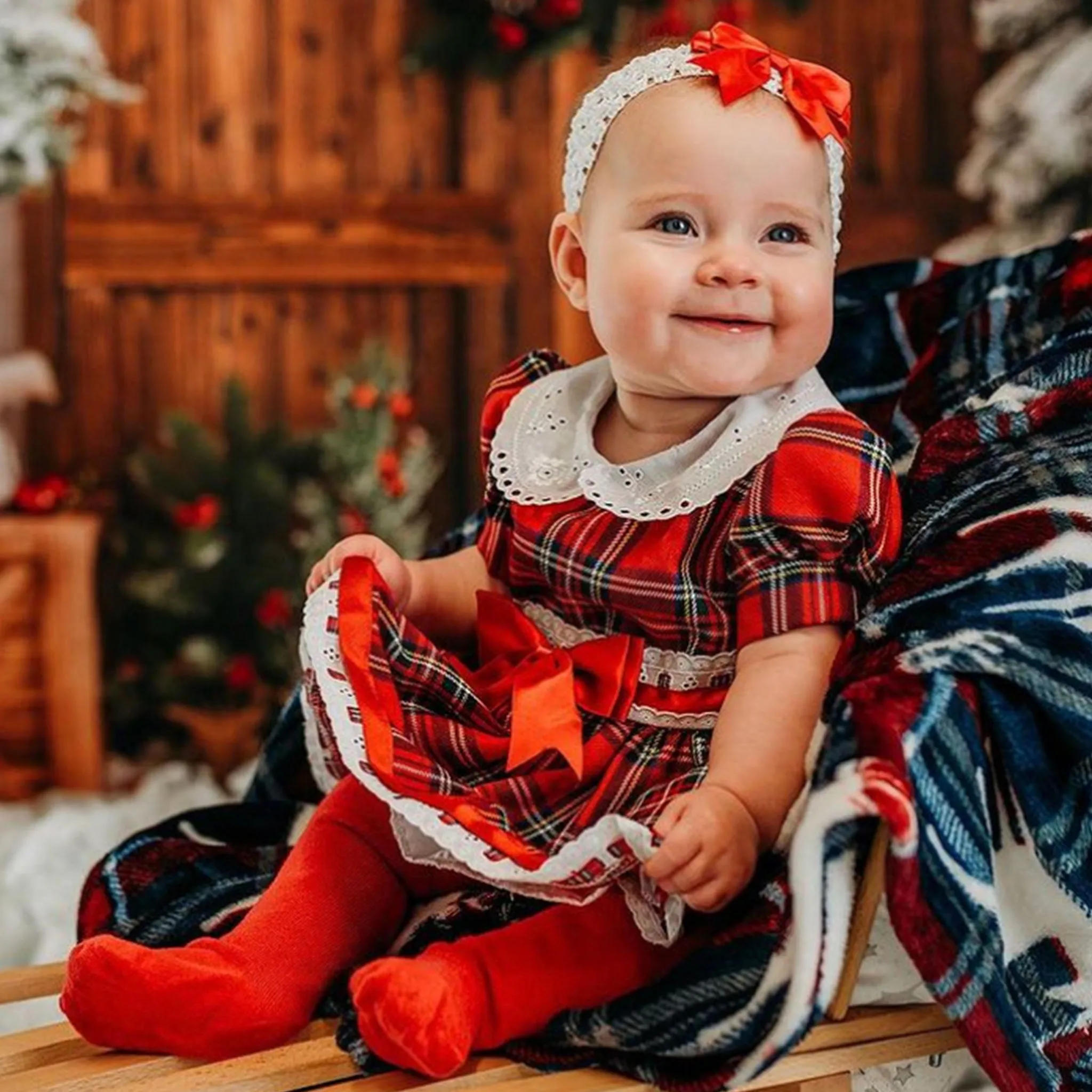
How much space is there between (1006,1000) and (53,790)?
2.25 m

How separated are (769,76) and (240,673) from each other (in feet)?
7.18

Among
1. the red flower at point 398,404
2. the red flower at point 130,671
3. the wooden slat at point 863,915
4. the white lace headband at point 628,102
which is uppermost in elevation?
the white lace headband at point 628,102

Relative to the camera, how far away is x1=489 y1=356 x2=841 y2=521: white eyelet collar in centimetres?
122

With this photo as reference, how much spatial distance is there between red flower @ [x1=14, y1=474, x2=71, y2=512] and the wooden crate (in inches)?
0.9

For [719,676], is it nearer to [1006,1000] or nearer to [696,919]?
[696,919]

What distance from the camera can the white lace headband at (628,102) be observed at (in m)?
1.21

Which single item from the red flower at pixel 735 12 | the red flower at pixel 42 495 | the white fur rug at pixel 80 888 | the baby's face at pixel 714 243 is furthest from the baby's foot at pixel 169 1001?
the red flower at pixel 735 12

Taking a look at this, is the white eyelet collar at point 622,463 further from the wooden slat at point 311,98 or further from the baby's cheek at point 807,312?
the wooden slat at point 311,98

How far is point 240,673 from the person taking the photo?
317 centimetres

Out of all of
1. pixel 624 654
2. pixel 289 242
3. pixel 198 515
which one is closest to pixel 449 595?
pixel 624 654

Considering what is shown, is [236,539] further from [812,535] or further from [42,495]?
[812,535]

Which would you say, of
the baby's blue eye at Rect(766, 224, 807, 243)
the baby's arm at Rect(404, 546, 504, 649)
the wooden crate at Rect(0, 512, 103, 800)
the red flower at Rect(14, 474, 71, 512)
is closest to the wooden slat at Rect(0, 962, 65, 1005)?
the baby's arm at Rect(404, 546, 504, 649)

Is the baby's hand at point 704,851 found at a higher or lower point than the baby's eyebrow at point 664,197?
lower

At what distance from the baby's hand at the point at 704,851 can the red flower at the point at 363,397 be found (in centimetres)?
229
